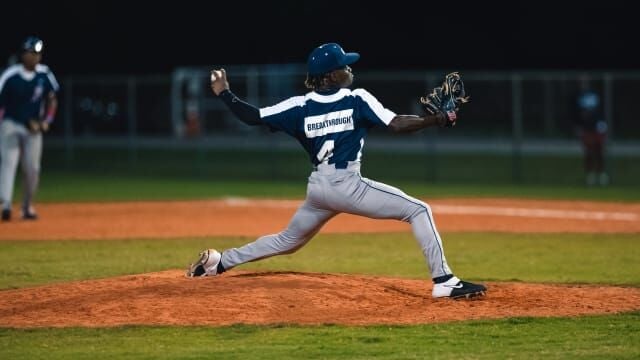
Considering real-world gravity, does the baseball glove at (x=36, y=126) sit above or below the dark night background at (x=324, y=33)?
below

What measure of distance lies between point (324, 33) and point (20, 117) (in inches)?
1013

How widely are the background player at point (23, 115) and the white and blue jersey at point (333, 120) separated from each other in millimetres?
7929

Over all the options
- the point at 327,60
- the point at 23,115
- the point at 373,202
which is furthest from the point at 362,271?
the point at 23,115

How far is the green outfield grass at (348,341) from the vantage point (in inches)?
303

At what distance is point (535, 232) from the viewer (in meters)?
15.9

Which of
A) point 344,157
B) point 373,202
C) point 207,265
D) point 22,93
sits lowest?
point 207,265

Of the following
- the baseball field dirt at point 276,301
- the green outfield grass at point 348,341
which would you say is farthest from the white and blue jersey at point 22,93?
the green outfield grass at point 348,341

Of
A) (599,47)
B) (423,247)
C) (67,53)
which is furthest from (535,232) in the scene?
(67,53)

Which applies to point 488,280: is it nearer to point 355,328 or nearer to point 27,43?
point 355,328

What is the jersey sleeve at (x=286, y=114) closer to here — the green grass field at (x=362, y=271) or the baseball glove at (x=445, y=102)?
the baseball glove at (x=445, y=102)

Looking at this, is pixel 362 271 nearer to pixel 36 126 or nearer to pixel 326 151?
pixel 326 151

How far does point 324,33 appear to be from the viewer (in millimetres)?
41500

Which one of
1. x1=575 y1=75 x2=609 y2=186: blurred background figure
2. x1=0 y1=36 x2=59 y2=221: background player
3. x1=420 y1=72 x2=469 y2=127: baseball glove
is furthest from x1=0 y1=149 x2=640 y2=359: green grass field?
x1=0 y1=36 x2=59 y2=221: background player

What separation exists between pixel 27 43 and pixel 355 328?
30.3ft
